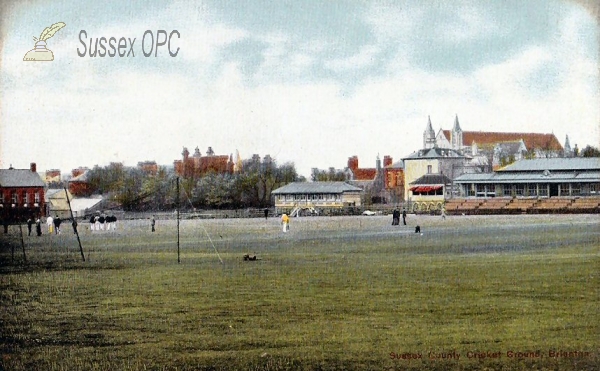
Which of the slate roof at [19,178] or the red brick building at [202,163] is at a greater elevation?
the red brick building at [202,163]

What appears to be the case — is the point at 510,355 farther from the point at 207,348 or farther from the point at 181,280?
the point at 181,280

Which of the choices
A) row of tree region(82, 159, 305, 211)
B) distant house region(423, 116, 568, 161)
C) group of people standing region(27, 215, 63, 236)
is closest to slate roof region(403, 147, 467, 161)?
distant house region(423, 116, 568, 161)

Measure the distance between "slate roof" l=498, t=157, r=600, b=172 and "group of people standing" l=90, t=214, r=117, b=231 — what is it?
525 cm

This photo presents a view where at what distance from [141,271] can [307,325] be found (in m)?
2.25

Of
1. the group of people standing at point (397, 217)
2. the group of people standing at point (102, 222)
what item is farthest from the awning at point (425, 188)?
the group of people standing at point (102, 222)

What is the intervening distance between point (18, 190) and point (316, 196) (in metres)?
3.60

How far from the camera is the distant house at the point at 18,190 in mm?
7254

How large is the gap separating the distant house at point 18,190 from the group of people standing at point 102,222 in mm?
962

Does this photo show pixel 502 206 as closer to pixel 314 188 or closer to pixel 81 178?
pixel 314 188

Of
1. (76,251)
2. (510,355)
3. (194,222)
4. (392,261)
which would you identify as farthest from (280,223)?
(510,355)

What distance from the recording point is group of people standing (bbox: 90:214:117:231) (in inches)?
343

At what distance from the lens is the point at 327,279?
7039 mm

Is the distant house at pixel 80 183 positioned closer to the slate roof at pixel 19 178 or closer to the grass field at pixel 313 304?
the slate roof at pixel 19 178

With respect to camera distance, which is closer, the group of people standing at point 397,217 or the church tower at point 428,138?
the church tower at point 428,138
